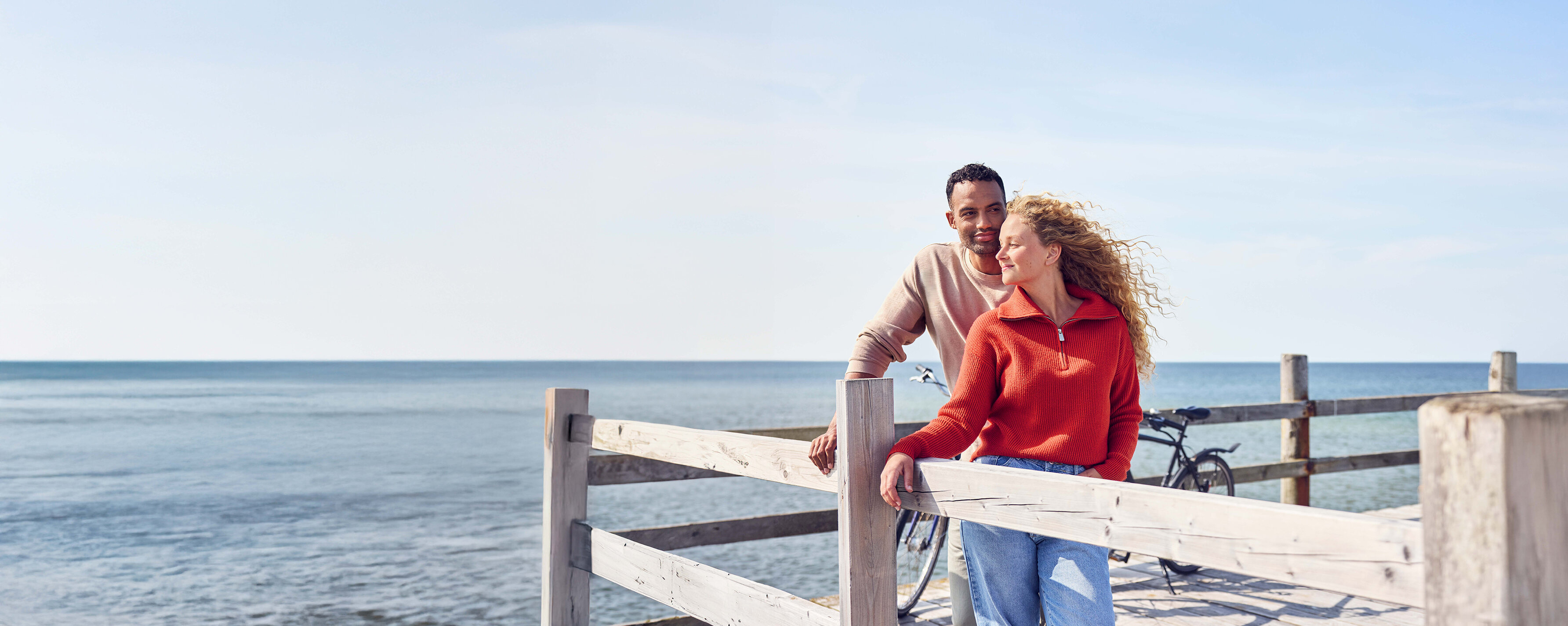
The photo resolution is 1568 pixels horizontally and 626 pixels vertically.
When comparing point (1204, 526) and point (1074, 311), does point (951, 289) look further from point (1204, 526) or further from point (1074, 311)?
point (1204, 526)

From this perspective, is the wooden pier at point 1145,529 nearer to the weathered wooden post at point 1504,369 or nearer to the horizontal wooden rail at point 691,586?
the horizontal wooden rail at point 691,586

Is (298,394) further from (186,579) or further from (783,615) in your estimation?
(783,615)

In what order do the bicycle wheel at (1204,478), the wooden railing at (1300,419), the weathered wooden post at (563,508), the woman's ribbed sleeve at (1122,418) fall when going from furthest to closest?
the wooden railing at (1300,419) → the bicycle wheel at (1204,478) → the weathered wooden post at (563,508) → the woman's ribbed sleeve at (1122,418)

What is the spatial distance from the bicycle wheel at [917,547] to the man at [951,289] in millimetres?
1718

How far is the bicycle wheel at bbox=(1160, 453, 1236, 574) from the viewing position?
17.0ft

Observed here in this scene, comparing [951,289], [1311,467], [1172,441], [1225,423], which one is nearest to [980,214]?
[951,289]

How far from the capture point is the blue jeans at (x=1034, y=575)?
222 cm

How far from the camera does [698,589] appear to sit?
2.98 metres

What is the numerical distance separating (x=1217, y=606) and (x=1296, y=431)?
2.64m

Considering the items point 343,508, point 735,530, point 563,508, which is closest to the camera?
point 563,508

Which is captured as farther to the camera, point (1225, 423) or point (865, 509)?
point (1225, 423)

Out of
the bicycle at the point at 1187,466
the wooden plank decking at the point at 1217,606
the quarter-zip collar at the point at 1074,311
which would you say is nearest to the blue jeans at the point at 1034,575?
the quarter-zip collar at the point at 1074,311

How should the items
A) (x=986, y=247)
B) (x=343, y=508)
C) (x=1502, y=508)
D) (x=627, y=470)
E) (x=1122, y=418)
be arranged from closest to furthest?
(x=1502, y=508) < (x=1122, y=418) < (x=986, y=247) < (x=627, y=470) < (x=343, y=508)

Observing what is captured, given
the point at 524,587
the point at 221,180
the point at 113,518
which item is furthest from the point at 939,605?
the point at 221,180
